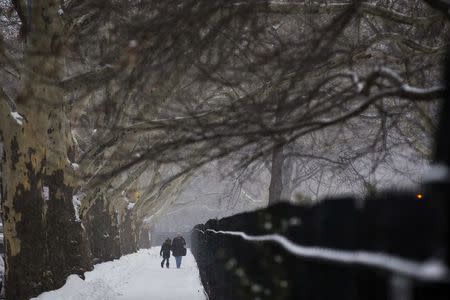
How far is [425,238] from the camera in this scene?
1.72 m

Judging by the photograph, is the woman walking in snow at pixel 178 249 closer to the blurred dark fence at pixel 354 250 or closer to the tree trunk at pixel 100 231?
the tree trunk at pixel 100 231

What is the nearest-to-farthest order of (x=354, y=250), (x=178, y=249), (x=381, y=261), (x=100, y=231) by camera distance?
(x=381, y=261) → (x=354, y=250) → (x=100, y=231) → (x=178, y=249)

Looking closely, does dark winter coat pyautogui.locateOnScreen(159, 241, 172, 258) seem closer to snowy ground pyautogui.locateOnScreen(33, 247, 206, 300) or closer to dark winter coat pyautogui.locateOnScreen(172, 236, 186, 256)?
dark winter coat pyautogui.locateOnScreen(172, 236, 186, 256)

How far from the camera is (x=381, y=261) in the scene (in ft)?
6.74

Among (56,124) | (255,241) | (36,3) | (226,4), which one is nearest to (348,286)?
(255,241)

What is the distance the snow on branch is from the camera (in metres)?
1.64

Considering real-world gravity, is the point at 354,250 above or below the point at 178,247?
below

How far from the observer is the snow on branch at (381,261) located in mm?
1636

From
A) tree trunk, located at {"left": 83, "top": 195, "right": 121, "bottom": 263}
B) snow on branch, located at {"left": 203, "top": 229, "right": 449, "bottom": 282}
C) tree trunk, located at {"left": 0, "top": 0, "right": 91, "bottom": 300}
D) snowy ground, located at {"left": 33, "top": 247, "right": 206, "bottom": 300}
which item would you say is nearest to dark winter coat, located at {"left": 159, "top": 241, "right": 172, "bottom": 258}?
tree trunk, located at {"left": 83, "top": 195, "right": 121, "bottom": 263}

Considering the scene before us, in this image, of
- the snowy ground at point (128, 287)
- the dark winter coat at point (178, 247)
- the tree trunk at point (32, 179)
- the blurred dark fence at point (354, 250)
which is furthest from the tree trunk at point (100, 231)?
the blurred dark fence at point (354, 250)

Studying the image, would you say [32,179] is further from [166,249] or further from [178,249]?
[166,249]

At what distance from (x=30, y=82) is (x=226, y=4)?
6.76 meters

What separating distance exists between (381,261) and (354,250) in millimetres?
329

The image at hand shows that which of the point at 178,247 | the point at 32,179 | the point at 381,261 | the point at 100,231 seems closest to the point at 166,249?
the point at 178,247
